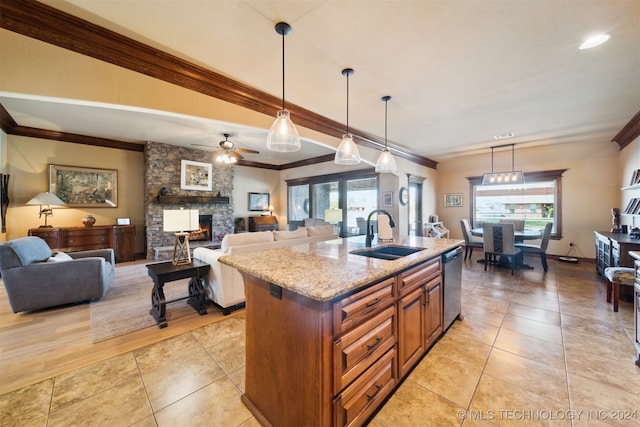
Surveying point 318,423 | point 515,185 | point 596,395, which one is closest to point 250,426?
point 318,423

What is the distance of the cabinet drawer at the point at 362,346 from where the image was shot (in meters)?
1.25

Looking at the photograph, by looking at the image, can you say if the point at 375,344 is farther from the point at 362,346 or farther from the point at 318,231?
the point at 318,231

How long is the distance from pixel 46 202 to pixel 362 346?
664 centimetres

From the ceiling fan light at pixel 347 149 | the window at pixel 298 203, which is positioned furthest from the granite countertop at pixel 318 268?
the window at pixel 298 203

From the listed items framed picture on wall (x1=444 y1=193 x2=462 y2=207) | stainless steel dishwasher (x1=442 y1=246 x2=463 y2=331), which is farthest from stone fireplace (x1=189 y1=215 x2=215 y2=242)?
framed picture on wall (x1=444 y1=193 x2=462 y2=207)

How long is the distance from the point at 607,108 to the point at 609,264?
2.43 metres

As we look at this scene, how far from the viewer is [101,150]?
19.1 feet

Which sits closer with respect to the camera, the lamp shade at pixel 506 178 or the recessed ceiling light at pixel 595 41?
the recessed ceiling light at pixel 595 41

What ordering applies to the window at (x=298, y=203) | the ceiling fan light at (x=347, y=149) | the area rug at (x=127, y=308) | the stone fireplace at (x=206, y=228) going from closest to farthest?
the area rug at (x=127, y=308)
the ceiling fan light at (x=347, y=149)
the stone fireplace at (x=206, y=228)
the window at (x=298, y=203)

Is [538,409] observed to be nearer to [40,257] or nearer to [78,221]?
[40,257]

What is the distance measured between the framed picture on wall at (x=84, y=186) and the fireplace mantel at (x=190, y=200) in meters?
1.12

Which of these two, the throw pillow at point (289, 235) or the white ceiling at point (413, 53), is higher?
the white ceiling at point (413, 53)

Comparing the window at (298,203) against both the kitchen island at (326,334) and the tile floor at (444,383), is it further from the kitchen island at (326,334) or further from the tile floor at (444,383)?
the kitchen island at (326,334)

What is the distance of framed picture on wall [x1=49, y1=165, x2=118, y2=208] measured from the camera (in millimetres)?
5289
